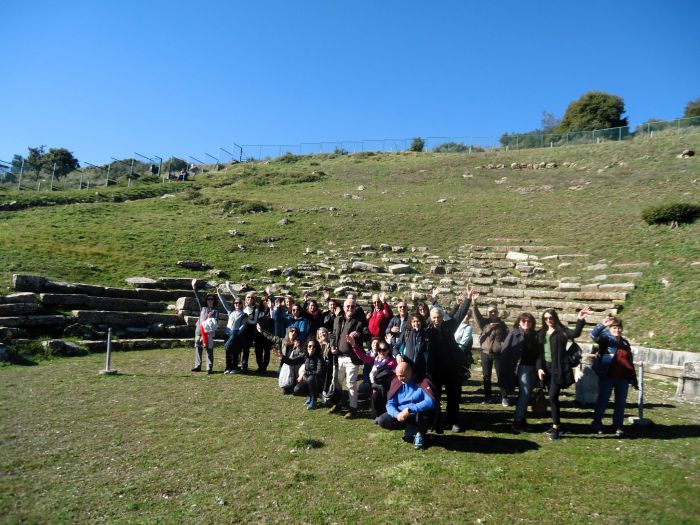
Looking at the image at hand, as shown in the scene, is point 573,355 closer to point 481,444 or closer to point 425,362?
point 481,444

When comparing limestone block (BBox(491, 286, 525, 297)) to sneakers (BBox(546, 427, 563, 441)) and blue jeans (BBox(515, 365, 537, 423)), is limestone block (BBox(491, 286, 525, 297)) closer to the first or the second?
blue jeans (BBox(515, 365, 537, 423))

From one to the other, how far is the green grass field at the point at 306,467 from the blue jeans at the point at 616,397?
0.30 m

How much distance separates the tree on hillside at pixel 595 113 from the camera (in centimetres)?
6231

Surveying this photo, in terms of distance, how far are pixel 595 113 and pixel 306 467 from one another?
2776 inches

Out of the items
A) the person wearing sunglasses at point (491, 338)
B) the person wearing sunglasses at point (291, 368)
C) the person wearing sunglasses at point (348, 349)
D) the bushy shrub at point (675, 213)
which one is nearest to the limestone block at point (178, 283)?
the person wearing sunglasses at point (291, 368)

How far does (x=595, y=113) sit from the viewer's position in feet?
208

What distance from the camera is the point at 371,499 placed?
5.04m

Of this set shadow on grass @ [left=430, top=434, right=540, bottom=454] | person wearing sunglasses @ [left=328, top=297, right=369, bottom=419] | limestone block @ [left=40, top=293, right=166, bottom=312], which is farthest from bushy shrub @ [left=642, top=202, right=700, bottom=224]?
limestone block @ [left=40, top=293, right=166, bottom=312]

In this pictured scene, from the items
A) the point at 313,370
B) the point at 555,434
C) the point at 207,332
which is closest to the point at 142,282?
the point at 207,332

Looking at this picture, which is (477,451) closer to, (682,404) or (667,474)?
(667,474)

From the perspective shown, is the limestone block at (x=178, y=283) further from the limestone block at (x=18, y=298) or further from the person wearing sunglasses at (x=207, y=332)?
the person wearing sunglasses at (x=207, y=332)

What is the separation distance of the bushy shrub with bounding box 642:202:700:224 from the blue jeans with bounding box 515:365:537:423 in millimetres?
18922

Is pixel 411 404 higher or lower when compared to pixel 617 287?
lower

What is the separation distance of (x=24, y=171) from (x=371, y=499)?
43.5 meters
